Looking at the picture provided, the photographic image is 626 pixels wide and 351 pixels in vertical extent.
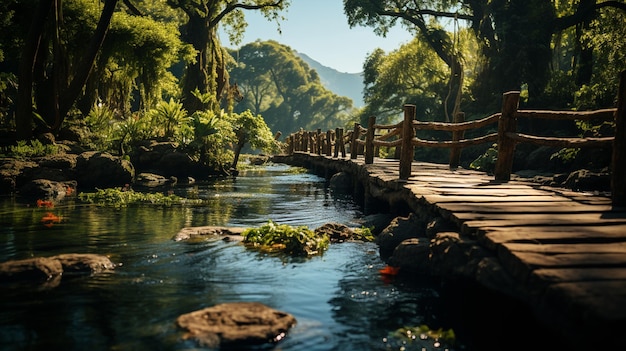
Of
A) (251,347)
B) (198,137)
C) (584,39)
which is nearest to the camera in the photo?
(251,347)

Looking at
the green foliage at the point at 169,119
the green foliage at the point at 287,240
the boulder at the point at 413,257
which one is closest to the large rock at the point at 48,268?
the green foliage at the point at 287,240

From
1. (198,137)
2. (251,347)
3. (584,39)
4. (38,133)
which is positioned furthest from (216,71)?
(251,347)

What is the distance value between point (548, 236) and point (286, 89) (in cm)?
7383

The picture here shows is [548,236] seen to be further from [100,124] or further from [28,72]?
[100,124]

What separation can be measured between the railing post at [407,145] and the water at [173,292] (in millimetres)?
2181

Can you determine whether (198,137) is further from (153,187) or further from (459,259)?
(459,259)

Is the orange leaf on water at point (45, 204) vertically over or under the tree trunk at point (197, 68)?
under

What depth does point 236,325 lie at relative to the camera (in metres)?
3.93

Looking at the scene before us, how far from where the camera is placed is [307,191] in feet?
53.4

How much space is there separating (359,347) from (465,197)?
3332 millimetres

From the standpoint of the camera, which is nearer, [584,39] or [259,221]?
[259,221]

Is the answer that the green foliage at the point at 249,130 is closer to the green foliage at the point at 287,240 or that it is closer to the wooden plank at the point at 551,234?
the green foliage at the point at 287,240

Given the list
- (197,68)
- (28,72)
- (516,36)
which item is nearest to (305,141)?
(197,68)

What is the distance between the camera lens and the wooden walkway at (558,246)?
10.1 feet
